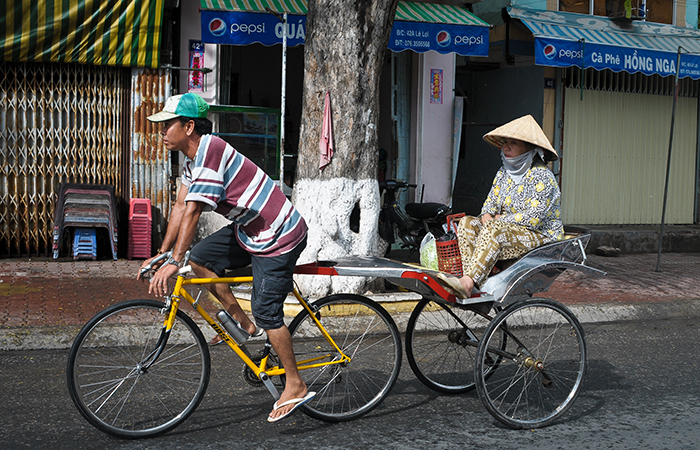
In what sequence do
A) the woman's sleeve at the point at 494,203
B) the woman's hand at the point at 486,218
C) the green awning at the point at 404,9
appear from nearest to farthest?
1. the woman's hand at the point at 486,218
2. the woman's sleeve at the point at 494,203
3. the green awning at the point at 404,9

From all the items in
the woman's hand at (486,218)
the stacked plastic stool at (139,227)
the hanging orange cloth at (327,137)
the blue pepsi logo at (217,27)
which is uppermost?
the blue pepsi logo at (217,27)

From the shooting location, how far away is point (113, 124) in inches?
372

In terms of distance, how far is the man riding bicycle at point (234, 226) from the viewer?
3.60 meters

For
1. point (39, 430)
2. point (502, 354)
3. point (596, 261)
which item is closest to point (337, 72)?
point (502, 354)

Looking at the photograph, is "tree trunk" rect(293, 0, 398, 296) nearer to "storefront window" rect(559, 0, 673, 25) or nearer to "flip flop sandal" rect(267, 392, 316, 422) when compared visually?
"flip flop sandal" rect(267, 392, 316, 422)

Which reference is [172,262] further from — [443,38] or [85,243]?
[443,38]

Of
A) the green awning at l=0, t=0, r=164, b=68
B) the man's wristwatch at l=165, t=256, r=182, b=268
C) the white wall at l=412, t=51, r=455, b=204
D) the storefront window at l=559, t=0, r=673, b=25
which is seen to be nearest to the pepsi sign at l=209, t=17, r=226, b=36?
the green awning at l=0, t=0, r=164, b=68

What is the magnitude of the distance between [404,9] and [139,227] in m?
4.57

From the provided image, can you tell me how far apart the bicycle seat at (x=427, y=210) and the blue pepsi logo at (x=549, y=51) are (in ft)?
10.0

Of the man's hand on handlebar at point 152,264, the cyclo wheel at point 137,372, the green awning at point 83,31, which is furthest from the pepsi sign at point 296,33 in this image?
the cyclo wheel at point 137,372

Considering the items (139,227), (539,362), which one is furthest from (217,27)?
(539,362)

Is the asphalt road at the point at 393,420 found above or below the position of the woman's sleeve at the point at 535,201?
below

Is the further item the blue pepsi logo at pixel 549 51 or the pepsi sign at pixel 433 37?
the blue pepsi logo at pixel 549 51

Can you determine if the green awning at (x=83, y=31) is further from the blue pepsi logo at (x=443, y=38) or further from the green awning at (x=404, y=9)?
the blue pepsi logo at (x=443, y=38)
